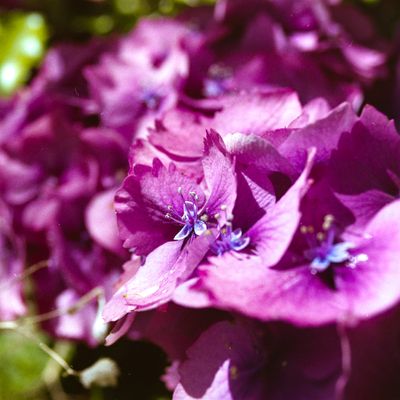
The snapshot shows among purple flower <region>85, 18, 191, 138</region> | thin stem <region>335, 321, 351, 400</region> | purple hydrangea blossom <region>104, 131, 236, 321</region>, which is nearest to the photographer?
thin stem <region>335, 321, 351, 400</region>

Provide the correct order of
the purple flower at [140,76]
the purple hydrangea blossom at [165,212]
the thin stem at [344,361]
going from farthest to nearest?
the purple flower at [140,76] → the purple hydrangea blossom at [165,212] → the thin stem at [344,361]

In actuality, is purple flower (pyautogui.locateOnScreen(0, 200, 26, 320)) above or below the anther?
below

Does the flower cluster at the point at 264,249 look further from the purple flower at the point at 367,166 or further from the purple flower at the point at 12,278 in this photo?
the purple flower at the point at 12,278

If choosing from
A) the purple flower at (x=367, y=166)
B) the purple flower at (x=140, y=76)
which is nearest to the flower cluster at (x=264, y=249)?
the purple flower at (x=367, y=166)

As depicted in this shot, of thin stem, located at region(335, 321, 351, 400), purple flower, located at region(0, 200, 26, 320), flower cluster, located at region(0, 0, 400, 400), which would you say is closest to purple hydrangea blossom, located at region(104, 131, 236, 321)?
flower cluster, located at region(0, 0, 400, 400)

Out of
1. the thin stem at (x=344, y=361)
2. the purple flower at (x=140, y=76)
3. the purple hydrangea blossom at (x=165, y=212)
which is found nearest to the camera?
the thin stem at (x=344, y=361)

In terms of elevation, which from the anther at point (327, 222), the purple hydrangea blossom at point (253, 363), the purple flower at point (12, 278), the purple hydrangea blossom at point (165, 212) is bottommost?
the purple flower at point (12, 278)

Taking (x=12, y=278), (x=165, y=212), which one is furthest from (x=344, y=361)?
(x=12, y=278)

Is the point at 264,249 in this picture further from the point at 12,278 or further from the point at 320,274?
the point at 12,278

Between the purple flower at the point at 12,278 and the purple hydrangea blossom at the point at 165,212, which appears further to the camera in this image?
the purple flower at the point at 12,278

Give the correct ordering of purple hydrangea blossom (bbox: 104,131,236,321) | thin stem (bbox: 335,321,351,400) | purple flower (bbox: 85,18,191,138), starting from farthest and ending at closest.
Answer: purple flower (bbox: 85,18,191,138) → purple hydrangea blossom (bbox: 104,131,236,321) → thin stem (bbox: 335,321,351,400)

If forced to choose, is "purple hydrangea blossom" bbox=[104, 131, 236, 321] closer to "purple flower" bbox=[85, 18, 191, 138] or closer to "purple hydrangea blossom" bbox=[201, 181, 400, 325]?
"purple hydrangea blossom" bbox=[201, 181, 400, 325]
